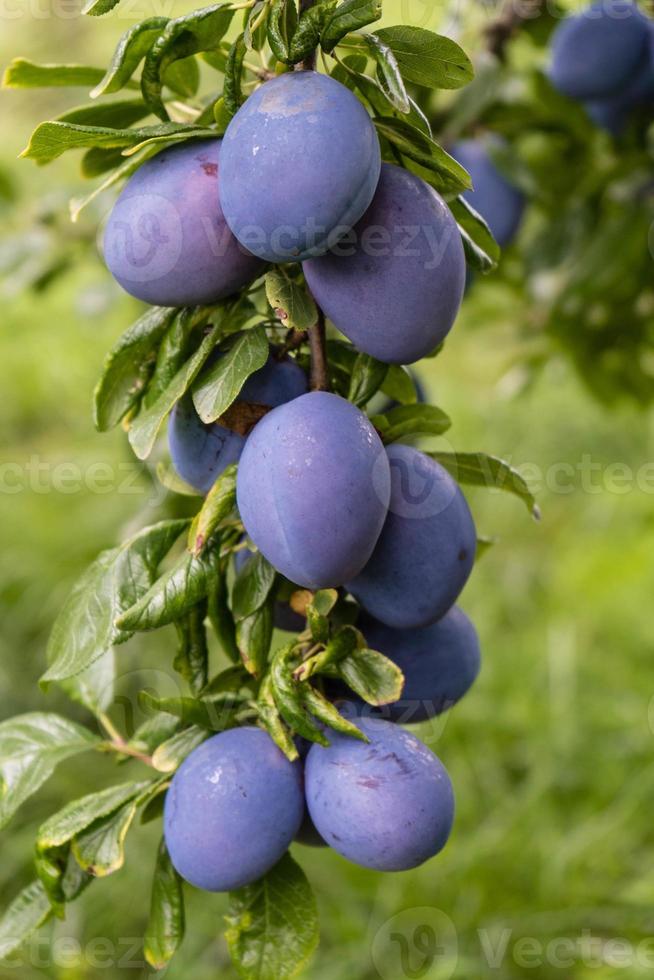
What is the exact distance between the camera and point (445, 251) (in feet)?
1.97

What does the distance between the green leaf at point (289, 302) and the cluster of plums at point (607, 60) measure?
2.38 feet

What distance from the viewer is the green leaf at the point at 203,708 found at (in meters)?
0.66

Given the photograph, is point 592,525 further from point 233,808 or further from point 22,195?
point 233,808

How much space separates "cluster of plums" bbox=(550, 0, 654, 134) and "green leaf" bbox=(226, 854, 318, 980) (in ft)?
3.05

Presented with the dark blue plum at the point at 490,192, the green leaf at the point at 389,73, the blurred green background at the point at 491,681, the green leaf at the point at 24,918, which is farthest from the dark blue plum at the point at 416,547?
the dark blue plum at the point at 490,192

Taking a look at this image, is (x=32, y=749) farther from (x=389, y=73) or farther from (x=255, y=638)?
(x=389, y=73)

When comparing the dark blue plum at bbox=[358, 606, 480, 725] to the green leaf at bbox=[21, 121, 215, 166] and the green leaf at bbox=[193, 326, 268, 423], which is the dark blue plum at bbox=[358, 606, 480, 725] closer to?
the green leaf at bbox=[193, 326, 268, 423]

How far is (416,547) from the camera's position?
650mm

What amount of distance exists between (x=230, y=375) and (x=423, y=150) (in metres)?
0.17

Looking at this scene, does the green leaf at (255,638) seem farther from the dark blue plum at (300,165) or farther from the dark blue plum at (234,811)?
the dark blue plum at (300,165)

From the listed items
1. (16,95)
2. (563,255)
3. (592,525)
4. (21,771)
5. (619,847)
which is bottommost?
(592,525)

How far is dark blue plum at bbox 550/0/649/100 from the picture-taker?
1.18 meters

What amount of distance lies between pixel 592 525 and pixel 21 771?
97.0 inches

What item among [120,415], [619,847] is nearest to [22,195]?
[120,415]
